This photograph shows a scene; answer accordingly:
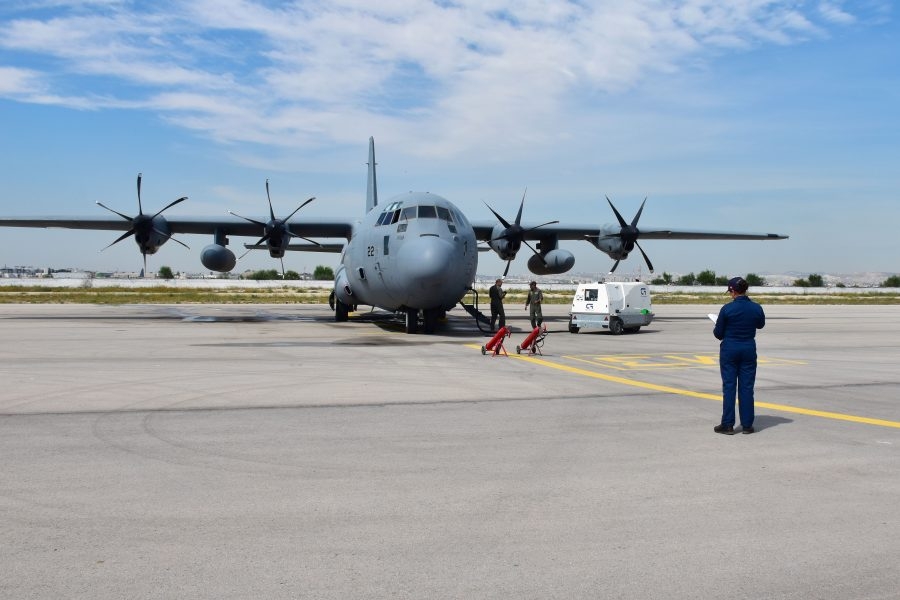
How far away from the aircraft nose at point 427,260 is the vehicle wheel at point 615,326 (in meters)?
6.87

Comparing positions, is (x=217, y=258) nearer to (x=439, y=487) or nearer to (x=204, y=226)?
(x=204, y=226)

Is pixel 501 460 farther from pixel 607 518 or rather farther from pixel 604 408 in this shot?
pixel 604 408

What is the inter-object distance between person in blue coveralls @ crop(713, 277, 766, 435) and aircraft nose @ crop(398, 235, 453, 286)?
38.9 ft

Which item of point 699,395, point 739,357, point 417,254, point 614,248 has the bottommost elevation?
point 699,395

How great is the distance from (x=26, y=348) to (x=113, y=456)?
12822 millimetres

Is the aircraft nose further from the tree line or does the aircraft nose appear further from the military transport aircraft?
the tree line

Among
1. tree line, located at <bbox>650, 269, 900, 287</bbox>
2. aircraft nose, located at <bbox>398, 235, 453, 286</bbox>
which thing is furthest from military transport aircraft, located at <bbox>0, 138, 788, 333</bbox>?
tree line, located at <bbox>650, 269, 900, 287</bbox>

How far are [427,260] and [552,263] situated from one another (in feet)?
42.3

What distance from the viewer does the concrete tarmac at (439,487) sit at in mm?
4191

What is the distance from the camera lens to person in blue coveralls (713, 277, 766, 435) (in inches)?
327

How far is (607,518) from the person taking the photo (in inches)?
206

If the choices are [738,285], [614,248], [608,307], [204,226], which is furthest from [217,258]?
[738,285]

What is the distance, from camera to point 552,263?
31828 mm

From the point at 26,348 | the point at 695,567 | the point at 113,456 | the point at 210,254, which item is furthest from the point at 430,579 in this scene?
the point at 210,254
